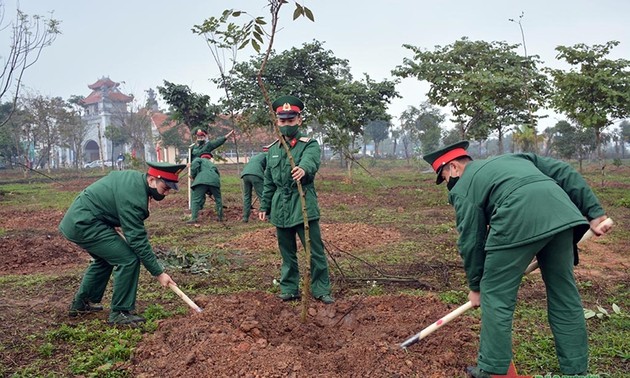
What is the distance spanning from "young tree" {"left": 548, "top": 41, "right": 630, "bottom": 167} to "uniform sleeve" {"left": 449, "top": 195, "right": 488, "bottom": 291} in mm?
11857

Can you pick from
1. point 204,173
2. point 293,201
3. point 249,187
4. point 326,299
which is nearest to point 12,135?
point 204,173

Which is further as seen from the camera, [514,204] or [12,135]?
[12,135]

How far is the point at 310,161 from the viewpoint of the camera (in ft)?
14.7

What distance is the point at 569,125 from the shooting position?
26453 millimetres

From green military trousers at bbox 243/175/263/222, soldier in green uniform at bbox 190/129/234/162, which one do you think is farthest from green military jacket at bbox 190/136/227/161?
green military trousers at bbox 243/175/263/222

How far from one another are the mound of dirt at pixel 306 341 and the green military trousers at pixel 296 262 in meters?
0.21

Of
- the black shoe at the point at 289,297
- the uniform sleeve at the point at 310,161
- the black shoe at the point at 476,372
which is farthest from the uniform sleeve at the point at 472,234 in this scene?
the black shoe at the point at 289,297

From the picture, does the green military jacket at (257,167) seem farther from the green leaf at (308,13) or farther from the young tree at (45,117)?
the young tree at (45,117)

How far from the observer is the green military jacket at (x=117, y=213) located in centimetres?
397

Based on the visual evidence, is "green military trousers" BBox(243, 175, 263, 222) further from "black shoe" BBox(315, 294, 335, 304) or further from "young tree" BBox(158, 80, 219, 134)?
"black shoe" BBox(315, 294, 335, 304)

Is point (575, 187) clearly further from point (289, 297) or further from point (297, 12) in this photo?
point (289, 297)

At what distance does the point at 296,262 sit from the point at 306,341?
122cm

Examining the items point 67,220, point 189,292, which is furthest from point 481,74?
point 67,220

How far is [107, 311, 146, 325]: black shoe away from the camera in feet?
13.4
